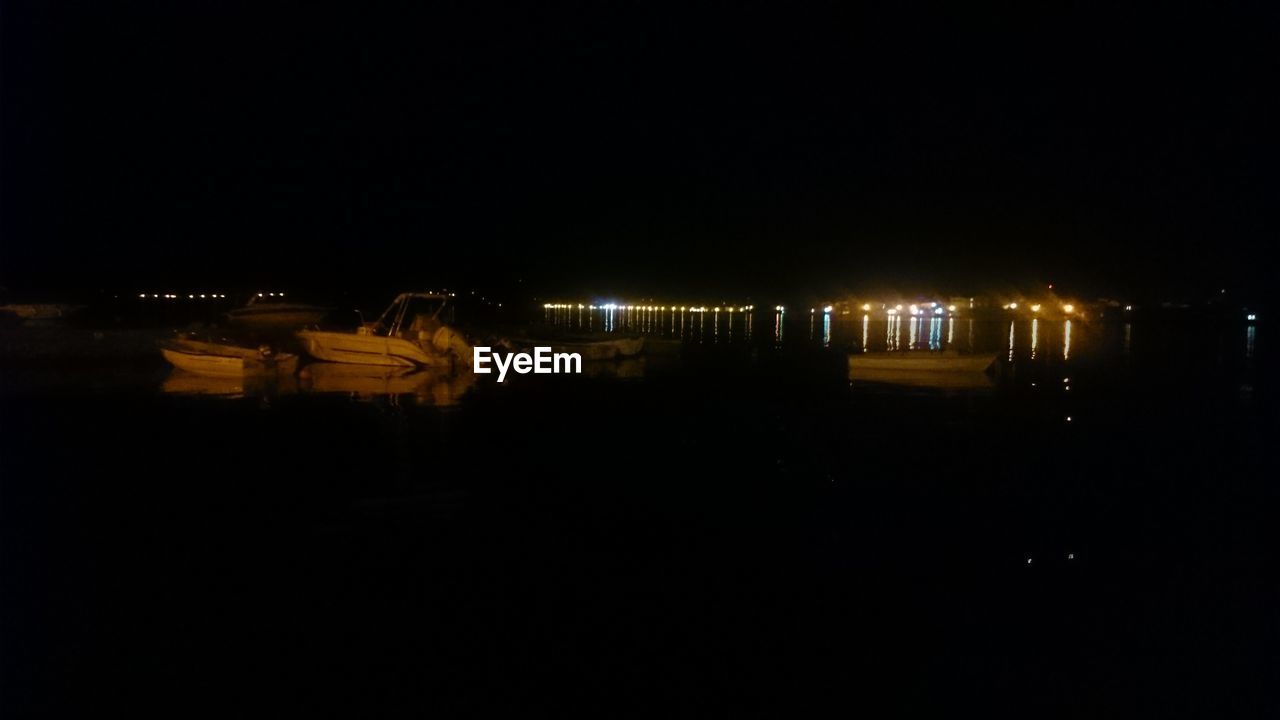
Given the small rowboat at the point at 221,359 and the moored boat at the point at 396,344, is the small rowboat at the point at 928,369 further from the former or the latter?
the small rowboat at the point at 221,359

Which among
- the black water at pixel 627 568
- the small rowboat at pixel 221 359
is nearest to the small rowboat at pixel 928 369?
the black water at pixel 627 568

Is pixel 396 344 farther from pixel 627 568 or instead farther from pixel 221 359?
pixel 627 568

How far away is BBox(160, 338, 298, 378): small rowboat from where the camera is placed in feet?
84.8

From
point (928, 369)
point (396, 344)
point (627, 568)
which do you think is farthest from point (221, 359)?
point (627, 568)

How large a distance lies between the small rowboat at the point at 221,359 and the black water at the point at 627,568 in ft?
26.2

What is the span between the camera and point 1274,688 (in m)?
6.55

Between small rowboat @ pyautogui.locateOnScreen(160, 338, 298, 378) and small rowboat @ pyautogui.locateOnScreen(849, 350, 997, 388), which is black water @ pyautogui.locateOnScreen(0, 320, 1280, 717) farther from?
small rowboat @ pyautogui.locateOnScreen(849, 350, 997, 388)

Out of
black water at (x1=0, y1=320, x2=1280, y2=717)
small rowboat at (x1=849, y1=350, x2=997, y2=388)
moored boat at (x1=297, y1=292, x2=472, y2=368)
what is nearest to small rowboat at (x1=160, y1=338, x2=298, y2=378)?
moored boat at (x1=297, y1=292, x2=472, y2=368)

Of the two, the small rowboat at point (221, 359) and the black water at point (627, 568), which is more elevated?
the small rowboat at point (221, 359)

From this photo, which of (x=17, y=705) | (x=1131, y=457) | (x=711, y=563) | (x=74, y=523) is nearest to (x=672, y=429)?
(x=1131, y=457)

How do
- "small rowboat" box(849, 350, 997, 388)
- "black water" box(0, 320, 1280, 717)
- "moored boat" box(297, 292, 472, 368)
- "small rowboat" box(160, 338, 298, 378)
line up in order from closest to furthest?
"black water" box(0, 320, 1280, 717)
"small rowboat" box(160, 338, 298, 378)
"small rowboat" box(849, 350, 997, 388)
"moored boat" box(297, 292, 472, 368)

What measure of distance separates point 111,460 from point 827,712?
11316 mm

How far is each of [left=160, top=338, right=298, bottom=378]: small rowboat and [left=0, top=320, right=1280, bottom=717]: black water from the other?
26.2 ft

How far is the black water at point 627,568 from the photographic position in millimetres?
6363
